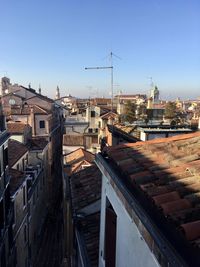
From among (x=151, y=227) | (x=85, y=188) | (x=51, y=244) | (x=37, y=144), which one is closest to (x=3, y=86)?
(x=37, y=144)

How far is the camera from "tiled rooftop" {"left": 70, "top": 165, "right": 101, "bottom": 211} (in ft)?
39.0

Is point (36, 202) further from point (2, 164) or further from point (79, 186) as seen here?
point (79, 186)

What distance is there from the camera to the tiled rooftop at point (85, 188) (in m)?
11.9

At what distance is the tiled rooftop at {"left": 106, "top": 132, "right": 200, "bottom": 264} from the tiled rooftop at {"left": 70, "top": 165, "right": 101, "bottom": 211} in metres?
5.97

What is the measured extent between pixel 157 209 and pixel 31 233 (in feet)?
72.5

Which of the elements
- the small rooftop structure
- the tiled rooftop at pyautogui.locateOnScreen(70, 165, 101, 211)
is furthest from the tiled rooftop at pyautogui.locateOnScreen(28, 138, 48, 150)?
the small rooftop structure

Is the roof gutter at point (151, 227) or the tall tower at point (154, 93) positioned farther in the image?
the tall tower at point (154, 93)

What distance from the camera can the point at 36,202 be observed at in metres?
26.3

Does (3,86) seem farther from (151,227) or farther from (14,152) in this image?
(151,227)

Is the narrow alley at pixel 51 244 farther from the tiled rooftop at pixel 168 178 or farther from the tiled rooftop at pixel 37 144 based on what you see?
the tiled rooftop at pixel 168 178

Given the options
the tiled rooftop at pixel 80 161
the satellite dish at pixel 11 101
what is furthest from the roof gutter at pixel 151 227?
the satellite dish at pixel 11 101

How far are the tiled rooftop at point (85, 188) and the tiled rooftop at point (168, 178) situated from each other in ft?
19.6

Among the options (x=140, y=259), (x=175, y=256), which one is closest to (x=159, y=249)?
(x=175, y=256)

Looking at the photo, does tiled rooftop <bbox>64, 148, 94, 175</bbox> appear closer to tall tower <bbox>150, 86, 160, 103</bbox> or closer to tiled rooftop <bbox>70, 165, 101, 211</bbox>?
tiled rooftop <bbox>70, 165, 101, 211</bbox>
